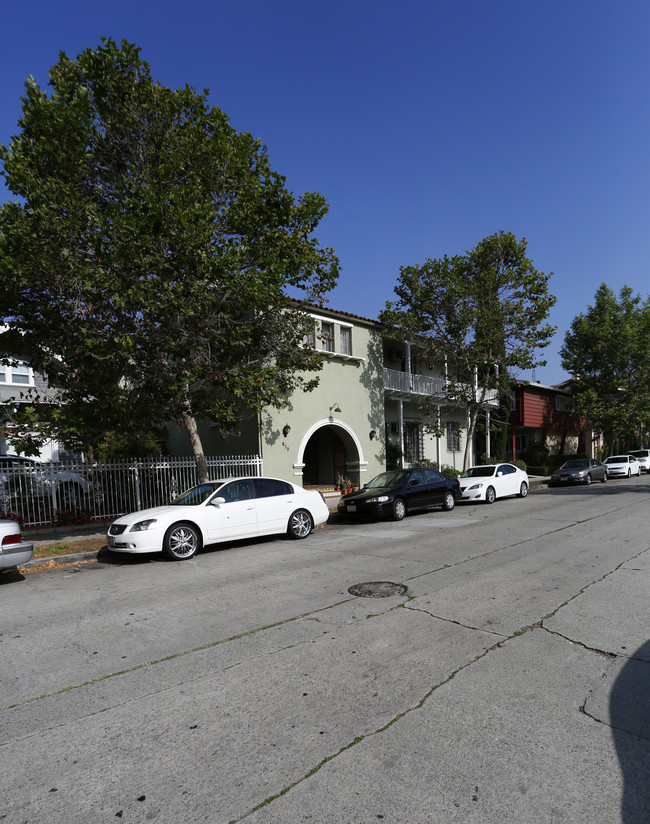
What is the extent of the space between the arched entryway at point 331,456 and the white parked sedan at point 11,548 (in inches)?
501

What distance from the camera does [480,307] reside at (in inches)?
850

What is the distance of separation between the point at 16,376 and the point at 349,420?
14.9 m

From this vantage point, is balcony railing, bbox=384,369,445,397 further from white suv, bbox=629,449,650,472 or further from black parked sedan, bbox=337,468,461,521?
white suv, bbox=629,449,650,472

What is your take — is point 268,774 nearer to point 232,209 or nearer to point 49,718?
point 49,718

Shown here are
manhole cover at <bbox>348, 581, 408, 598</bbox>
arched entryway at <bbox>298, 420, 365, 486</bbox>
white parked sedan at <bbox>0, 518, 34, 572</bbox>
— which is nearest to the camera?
manhole cover at <bbox>348, 581, 408, 598</bbox>

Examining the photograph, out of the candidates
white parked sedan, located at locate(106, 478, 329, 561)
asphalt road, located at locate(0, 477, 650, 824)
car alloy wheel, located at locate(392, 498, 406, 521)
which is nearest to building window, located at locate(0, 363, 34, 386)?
white parked sedan, located at locate(106, 478, 329, 561)

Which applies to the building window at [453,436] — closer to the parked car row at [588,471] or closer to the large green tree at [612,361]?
the parked car row at [588,471]

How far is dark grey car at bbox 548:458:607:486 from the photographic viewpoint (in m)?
26.2

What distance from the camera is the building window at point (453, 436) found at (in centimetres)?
2564

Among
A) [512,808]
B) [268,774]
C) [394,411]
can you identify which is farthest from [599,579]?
[394,411]

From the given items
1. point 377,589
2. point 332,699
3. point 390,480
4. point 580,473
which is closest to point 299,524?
point 390,480

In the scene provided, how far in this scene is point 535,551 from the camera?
8.89m

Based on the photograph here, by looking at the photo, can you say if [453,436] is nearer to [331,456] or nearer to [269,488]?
[331,456]

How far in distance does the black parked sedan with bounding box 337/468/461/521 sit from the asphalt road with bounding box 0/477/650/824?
625 cm
